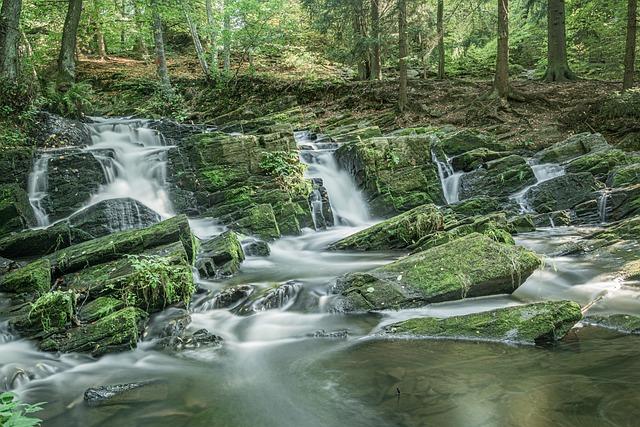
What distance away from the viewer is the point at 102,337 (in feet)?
18.7

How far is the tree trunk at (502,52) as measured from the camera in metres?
15.6

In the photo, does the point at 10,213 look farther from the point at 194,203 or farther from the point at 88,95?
the point at 88,95

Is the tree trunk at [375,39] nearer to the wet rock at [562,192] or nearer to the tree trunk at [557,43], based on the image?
the tree trunk at [557,43]

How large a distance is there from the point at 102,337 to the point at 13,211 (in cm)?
524

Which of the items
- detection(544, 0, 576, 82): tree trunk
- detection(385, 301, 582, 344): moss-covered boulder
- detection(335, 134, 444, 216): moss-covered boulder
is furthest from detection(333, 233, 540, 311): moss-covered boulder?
detection(544, 0, 576, 82): tree trunk

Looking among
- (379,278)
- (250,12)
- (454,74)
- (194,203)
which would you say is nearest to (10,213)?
(194,203)

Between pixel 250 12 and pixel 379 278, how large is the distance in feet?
56.4

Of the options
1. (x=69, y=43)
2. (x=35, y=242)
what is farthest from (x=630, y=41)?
(x=69, y=43)

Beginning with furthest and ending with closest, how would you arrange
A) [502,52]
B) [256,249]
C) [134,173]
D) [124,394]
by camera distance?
1. [502,52]
2. [134,173]
3. [256,249]
4. [124,394]

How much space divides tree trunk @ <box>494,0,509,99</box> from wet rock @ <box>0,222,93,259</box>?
13.9m

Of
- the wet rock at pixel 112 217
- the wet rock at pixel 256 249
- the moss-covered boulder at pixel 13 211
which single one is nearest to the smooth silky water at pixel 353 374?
the wet rock at pixel 256 249

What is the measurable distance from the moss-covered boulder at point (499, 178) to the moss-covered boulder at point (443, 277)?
5683 mm

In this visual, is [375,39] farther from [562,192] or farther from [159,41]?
[562,192]

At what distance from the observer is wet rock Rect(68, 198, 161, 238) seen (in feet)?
31.3
